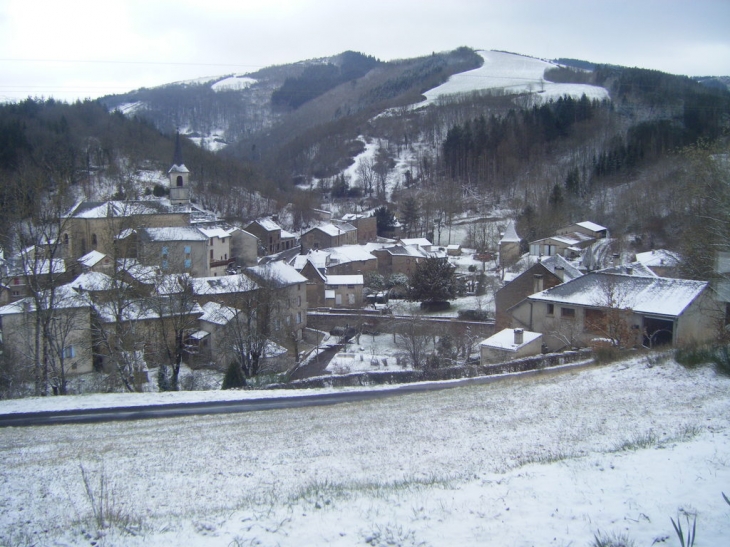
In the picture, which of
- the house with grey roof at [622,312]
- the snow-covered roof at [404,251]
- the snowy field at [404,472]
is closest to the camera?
the snowy field at [404,472]

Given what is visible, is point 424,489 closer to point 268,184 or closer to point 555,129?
point 268,184

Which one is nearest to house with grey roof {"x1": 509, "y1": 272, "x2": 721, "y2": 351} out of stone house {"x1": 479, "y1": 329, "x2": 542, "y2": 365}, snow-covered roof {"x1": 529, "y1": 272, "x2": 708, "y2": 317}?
snow-covered roof {"x1": 529, "y1": 272, "x2": 708, "y2": 317}

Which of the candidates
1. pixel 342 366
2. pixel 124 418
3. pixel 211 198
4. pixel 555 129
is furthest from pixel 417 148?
pixel 124 418

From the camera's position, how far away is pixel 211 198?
71.7 meters

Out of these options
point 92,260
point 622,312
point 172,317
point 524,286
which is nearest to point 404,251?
point 524,286

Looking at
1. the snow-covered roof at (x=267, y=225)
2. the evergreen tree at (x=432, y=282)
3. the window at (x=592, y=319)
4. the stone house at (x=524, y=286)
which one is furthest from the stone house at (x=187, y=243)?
the window at (x=592, y=319)

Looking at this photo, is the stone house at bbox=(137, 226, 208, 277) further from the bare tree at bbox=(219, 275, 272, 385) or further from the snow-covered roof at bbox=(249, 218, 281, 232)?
the bare tree at bbox=(219, 275, 272, 385)

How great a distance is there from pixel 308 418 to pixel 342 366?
578 inches

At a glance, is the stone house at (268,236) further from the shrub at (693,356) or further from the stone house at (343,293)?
the shrub at (693,356)

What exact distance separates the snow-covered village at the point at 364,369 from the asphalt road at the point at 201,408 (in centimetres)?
10

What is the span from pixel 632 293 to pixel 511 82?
143 metres

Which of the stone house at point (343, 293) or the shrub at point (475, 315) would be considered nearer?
the shrub at point (475, 315)

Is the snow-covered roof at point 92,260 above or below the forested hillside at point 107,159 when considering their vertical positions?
below

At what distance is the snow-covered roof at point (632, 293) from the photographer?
2258cm
